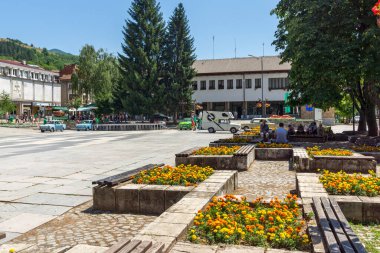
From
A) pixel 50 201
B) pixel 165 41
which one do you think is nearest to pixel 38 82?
pixel 165 41

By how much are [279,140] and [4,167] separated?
10755 millimetres

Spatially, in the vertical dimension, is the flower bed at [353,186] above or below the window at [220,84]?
below

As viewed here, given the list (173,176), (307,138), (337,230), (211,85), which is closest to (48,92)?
(211,85)

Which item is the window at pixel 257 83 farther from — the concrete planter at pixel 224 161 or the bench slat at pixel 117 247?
the bench slat at pixel 117 247

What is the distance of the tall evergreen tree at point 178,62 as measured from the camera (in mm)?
49281

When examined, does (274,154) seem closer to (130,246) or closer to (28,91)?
→ (130,246)

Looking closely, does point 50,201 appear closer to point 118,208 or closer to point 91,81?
point 118,208

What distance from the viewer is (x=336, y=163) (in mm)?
10938

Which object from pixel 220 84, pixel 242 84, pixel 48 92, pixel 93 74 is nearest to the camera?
pixel 93 74

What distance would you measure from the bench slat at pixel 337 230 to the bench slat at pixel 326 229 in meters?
0.05

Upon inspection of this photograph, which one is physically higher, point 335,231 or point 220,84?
point 220,84

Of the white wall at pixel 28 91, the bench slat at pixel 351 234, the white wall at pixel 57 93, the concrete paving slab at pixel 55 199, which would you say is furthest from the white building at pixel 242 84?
the bench slat at pixel 351 234

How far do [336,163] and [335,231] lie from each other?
7.38m

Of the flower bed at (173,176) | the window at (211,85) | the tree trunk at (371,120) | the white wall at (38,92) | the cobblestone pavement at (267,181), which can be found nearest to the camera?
the flower bed at (173,176)
